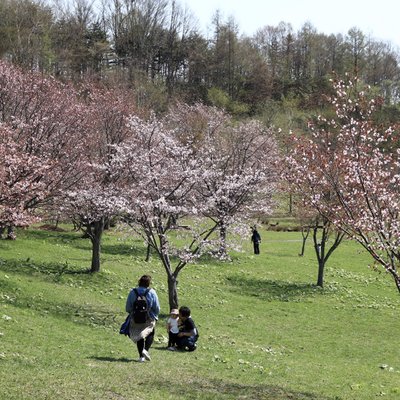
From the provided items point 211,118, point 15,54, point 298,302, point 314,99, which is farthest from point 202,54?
point 298,302

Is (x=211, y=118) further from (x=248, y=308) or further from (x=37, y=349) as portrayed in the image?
(x=37, y=349)

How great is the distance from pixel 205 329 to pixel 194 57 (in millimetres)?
85808

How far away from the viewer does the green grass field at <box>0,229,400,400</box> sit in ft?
38.5

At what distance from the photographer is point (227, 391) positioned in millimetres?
11820

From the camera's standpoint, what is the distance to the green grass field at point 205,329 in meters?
11.8

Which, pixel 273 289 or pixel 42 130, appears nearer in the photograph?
pixel 273 289

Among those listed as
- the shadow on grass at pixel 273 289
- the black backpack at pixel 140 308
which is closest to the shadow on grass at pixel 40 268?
the shadow on grass at pixel 273 289

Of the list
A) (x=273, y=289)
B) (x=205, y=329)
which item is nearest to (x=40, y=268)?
(x=205, y=329)

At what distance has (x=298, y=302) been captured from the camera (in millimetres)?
27484

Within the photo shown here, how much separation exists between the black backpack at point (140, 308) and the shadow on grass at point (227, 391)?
6.05 feet

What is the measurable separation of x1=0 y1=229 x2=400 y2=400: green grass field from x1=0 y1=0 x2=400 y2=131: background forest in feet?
119

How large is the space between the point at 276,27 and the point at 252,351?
115374mm

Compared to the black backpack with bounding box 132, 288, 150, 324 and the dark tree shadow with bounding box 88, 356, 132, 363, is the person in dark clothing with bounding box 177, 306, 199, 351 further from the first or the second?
the black backpack with bounding box 132, 288, 150, 324

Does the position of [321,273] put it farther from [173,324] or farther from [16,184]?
[16,184]
